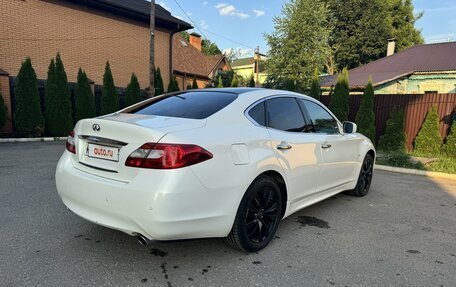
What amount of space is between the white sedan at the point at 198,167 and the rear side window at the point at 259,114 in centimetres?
1

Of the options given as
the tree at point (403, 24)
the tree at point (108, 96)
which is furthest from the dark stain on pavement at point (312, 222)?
the tree at point (403, 24)

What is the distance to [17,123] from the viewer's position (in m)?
11.6

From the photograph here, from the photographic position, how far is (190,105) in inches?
133

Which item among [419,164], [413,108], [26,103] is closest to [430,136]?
[413,108]

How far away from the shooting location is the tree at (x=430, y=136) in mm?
10156

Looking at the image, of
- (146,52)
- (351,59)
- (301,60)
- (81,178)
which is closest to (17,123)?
(146,52)

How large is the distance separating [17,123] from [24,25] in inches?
163

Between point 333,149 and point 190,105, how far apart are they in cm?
200

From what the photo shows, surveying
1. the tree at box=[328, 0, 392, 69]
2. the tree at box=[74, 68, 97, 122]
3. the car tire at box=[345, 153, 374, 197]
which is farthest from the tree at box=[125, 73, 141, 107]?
the tree at box=[328, 0, 392, 69]

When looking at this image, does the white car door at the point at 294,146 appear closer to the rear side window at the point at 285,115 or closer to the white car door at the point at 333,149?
the rear side window at the point at 285,115

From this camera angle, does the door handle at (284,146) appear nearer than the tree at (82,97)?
Yes

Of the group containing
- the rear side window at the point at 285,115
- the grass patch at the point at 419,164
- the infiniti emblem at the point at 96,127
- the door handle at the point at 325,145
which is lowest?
the grass patch at the point at 419,164

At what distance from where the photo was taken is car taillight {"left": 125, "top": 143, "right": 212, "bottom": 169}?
97.3 inches

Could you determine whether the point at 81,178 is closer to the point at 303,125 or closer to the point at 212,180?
the point at 212,180
